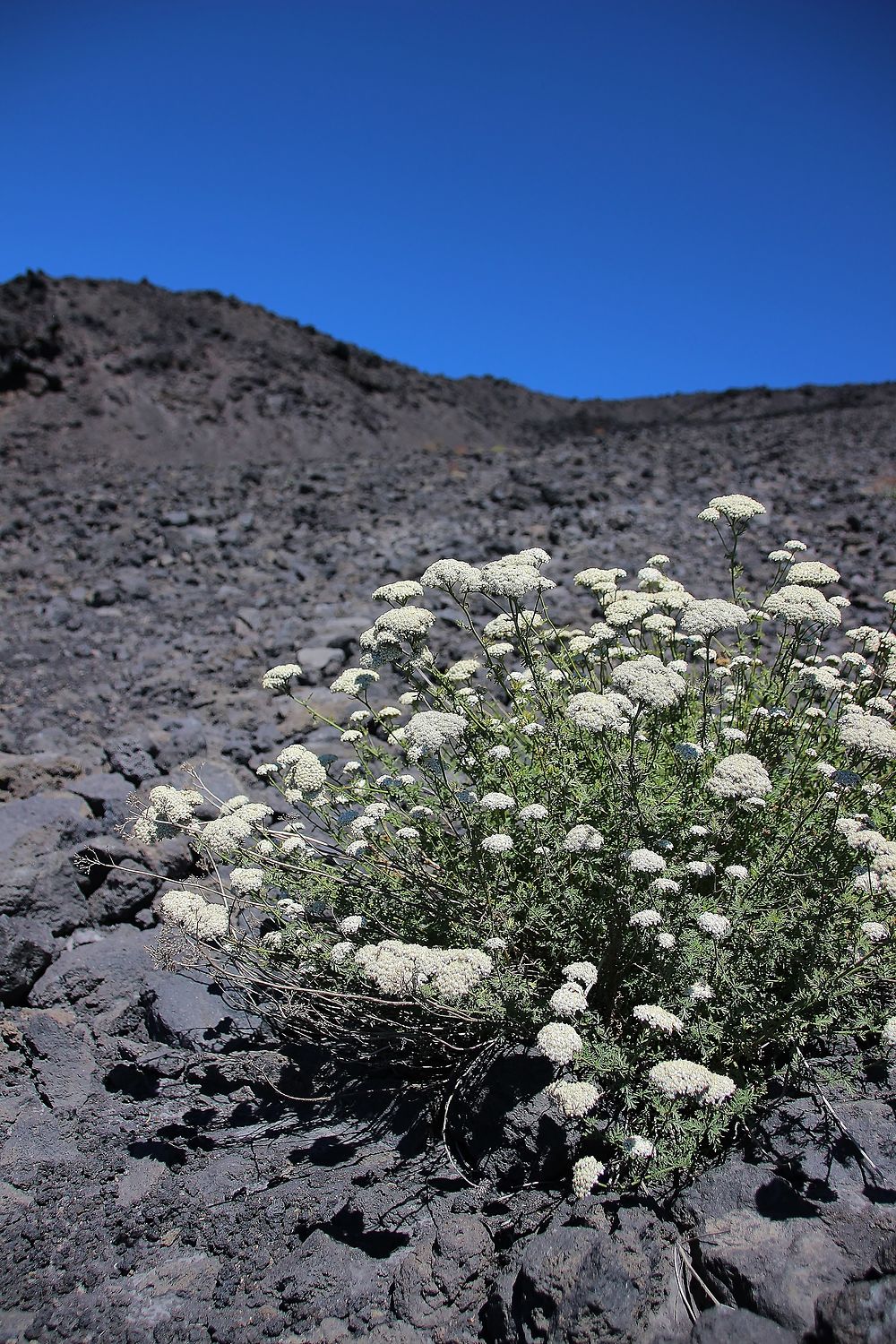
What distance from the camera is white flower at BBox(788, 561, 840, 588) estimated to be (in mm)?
3945

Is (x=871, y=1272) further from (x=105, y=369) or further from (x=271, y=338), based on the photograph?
(x=271, y=338)

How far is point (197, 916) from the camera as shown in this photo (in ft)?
10.7

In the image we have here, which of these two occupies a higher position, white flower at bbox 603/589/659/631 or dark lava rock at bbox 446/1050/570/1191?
white flower at bbox 603/589/659/631

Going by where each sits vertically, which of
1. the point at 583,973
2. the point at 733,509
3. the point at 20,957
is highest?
the point at 733,509

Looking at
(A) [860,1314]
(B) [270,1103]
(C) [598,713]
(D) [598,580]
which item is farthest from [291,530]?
(A) [860,1314]

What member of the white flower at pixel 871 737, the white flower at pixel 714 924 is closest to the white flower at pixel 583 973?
the white flower at pixel 714 924

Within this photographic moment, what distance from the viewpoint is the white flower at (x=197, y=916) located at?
126 inches

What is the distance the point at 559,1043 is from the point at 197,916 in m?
1.54

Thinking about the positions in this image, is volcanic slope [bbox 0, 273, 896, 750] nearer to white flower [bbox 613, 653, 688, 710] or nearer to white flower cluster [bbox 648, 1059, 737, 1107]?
white flower [bbox 613, 653, 688, 710]

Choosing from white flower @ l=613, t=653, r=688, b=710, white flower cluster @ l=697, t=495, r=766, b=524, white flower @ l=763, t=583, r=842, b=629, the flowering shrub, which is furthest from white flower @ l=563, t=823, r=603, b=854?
white flower cluster @ l=697, t=495, r=766, b=524

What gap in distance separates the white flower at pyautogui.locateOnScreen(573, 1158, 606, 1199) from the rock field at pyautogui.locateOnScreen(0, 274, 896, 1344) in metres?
0.15

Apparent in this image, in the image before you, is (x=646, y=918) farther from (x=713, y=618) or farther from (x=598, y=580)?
(x=598, y=580)

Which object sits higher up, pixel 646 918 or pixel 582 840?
pixel 582 840

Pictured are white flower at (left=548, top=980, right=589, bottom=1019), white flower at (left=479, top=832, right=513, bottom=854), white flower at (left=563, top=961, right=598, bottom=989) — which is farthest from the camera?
white flower at (left=479, top=832, right=513, bottom=854)
